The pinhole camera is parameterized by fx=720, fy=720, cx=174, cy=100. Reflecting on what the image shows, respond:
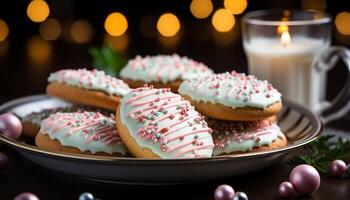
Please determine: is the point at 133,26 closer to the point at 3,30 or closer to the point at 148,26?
the point at 148,26

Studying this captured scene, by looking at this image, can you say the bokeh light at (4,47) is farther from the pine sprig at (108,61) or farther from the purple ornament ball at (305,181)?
the purple ornament ball at (305,181)

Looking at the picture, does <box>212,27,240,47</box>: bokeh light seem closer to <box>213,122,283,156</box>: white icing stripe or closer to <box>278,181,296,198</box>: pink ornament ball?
<box>213,122,283,156</box>: white icing stripe

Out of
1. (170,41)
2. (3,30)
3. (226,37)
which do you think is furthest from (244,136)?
(3,30)

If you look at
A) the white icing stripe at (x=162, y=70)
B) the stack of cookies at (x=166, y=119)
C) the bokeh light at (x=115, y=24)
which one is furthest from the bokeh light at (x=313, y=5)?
the stack of cookies at (x=166, y=119)

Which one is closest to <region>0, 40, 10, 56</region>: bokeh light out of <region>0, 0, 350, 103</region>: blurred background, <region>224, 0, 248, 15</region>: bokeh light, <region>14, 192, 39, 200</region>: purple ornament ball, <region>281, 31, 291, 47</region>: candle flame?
<region>0, 0, 350, 103</region>: blurred background

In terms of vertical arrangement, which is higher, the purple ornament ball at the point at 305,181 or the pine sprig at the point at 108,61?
the pine sprig at the point at 108,61
